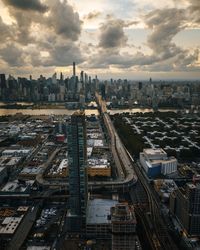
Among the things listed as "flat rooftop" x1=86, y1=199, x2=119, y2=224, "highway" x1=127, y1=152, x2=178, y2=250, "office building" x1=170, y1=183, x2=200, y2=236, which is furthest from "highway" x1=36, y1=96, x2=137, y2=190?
"office building" x1=170, y1=183, x2=200, y2=236

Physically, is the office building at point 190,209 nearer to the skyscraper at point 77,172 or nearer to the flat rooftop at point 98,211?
the flat rooftop at point 98,211

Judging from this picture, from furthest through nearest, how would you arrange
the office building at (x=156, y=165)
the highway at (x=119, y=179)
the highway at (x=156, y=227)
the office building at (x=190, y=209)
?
the office building at (x=156, y=165)
the highway at (x=119, y=179)
the office building at (x=190, y=209)
the highway at (x=156, y=227)

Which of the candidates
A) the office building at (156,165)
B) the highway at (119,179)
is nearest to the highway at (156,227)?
the highway at (119,179)

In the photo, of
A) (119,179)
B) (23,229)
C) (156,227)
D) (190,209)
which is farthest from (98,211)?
(119,179)

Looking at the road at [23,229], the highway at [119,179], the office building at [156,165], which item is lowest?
the road at [23,229]

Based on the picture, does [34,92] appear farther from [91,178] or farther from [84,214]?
[84,214]

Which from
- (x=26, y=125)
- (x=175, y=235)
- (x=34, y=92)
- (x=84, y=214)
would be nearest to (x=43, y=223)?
(x=84, y=214)

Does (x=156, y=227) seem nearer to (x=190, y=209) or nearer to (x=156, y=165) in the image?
(x=190, y=209)
